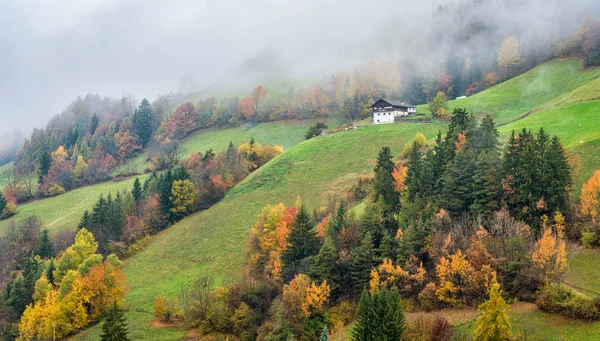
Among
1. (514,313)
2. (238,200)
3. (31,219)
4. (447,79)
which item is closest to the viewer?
(514,313)

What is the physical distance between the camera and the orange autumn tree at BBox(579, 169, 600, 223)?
46.9m

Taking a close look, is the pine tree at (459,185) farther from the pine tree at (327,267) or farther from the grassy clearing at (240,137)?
the grassy clearing at (240,137)

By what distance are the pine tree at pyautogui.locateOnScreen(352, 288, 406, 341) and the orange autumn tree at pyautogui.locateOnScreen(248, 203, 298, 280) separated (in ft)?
76.7

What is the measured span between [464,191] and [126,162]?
151061mm

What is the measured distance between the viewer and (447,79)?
172 meters

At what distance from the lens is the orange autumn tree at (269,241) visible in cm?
6578

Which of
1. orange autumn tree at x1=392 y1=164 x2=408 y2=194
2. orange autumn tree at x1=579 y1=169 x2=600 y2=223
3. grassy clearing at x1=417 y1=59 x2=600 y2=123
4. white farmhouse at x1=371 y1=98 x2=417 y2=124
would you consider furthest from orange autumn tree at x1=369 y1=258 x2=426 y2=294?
white farmhouse at x1=371 y1=98 x2=417 y2=124

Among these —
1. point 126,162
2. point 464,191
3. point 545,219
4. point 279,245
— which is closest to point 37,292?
point 279,245

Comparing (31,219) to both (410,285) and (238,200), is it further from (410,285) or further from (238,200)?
(410,285)

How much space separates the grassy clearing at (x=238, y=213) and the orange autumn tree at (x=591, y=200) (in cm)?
4554

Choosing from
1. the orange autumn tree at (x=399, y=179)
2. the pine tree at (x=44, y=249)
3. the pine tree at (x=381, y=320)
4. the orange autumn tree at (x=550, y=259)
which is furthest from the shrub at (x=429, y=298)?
the pine tree at (x=44, y=249)

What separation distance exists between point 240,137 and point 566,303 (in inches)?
5391

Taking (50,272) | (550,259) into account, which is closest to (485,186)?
(550,259)

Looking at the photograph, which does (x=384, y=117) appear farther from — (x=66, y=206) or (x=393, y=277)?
(x=66, y=206)
